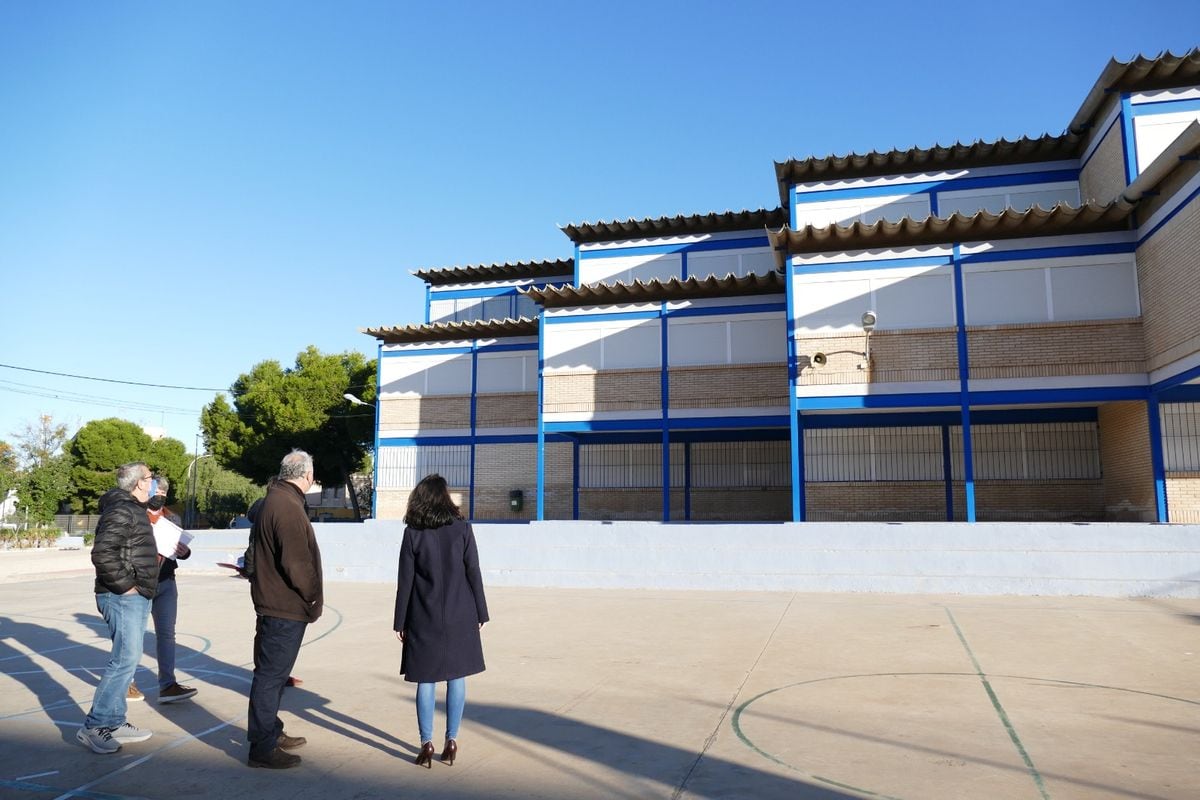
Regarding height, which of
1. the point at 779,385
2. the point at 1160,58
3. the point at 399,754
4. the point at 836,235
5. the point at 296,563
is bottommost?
the point at 399,754

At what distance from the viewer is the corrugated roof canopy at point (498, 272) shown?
99.3 ft

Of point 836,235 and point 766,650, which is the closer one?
point 766,650

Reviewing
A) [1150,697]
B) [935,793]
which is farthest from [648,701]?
Answer: [1150,697]

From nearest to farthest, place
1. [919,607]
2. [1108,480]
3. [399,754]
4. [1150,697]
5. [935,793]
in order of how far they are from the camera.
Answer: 1. [935,793]
2. [399,754]
3. [1150,697]
4. [919,607]
5. [1108,480]

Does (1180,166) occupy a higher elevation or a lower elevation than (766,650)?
higher

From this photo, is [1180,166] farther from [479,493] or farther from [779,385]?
[479,493]

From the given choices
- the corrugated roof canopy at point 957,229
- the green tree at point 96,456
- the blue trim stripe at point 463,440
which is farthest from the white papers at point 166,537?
the green tree at point 96,456

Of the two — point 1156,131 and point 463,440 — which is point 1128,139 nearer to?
point 1156,131

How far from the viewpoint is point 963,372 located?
54.3 ft

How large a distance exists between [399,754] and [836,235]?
14.5 meters

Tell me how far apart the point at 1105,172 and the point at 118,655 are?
2102 centimetres

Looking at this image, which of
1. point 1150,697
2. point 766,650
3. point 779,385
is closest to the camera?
point 1150,697

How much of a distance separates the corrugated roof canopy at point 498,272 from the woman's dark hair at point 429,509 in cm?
2513

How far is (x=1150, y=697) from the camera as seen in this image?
20.6 feet
